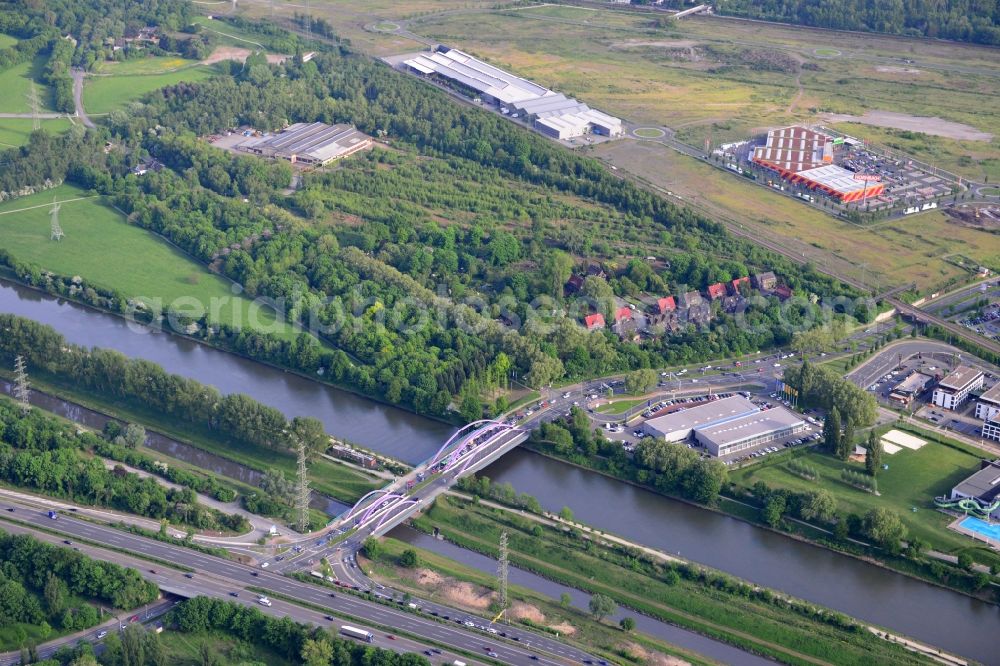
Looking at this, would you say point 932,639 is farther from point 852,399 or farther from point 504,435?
point 504,435

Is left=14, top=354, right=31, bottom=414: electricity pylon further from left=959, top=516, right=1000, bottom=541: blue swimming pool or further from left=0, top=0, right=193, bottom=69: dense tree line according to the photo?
left=0, top=0, right=193, bottom=69: dense tree line

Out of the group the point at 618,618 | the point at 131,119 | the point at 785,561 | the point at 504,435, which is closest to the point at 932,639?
the point at 785,561

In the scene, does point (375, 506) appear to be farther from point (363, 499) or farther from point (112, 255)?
point (112, 255)

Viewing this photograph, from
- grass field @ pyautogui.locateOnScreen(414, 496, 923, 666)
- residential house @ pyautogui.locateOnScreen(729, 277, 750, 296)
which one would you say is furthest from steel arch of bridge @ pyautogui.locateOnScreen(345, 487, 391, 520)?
residential house @ pyautogui.locateOnScreen(729, 277, 750, 296)

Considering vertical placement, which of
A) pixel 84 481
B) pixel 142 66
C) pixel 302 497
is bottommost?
pixel 84 481

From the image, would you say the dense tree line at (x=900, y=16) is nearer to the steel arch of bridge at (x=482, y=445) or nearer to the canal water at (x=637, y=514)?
the steel arch of bridge at (x=482, y=445)

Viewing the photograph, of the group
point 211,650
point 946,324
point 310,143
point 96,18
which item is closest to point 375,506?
point 211,650

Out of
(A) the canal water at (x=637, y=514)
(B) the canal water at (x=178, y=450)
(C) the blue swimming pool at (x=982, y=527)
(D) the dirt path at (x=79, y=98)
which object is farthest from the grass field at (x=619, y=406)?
(D) the dirt path at (x=79, y=98)
